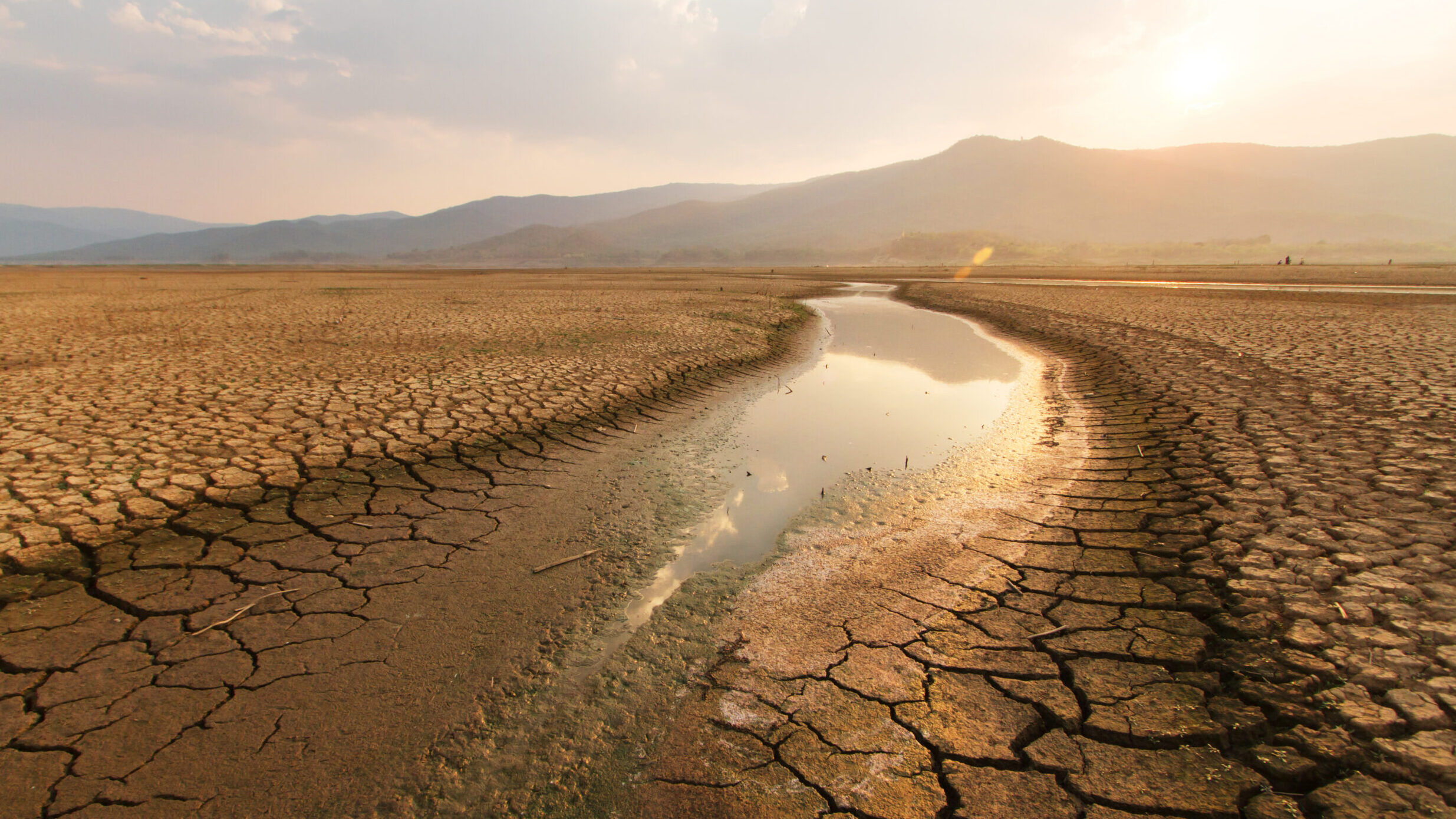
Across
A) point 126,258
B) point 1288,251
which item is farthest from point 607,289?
point 126,258

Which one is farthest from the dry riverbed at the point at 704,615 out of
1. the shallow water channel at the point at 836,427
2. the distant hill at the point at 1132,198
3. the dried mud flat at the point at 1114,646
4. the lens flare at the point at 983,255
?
the distant hill at the point at 1132,198

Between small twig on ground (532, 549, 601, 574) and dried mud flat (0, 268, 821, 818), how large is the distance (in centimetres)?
7

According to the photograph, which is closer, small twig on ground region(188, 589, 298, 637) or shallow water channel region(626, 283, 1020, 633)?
small twig on ground region(188, 589, 298, 637)

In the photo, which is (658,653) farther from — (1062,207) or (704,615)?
(1062,207)

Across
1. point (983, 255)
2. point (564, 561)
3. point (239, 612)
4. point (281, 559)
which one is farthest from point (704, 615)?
point (983, 255)

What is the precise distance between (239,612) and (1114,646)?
4.12 metres

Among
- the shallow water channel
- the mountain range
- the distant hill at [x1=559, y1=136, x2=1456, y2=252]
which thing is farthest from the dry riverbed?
the distant hill at [x1=559, y1=136, x2=1456, y2=252]

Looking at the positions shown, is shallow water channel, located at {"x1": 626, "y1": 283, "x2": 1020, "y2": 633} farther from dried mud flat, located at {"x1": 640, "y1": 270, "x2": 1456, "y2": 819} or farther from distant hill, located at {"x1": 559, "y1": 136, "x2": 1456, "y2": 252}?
distant hill, located at {"x1": 559, "y1": 136, "x2": 1456, "y2": 252}

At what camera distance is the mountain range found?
113 m

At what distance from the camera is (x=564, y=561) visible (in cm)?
335

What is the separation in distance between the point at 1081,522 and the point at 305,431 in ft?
20.3

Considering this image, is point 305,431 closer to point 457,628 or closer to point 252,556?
point 252,556

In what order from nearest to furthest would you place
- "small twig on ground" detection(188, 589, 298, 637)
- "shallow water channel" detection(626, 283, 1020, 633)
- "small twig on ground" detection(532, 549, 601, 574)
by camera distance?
"small twig on ground" detection(188, 589, 298, 637)
"small twig on ground" detection(532, 549, 601, 574)
"shallow water channel" detection(626, 283, 1020, 633)

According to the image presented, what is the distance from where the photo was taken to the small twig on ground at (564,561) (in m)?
3.25
